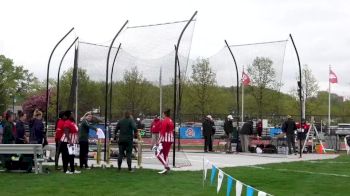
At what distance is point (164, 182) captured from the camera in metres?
14.0

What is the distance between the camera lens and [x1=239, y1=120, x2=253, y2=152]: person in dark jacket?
27.6 m

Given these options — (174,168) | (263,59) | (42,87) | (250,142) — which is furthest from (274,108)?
(42,87)

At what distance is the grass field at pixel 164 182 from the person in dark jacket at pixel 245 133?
9678 millimetres

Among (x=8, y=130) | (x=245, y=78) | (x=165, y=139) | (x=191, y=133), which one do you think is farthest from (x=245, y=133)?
(x=8, y=130)

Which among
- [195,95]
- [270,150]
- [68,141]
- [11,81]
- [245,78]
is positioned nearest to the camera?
[68,141]

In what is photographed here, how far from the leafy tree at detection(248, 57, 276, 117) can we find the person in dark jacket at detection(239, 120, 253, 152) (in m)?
2.57

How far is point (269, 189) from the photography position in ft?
41.4

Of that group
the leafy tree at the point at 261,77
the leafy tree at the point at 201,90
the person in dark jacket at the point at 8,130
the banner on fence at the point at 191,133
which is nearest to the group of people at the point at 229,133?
the leafy tree at the point at 261,77

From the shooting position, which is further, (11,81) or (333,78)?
(11,81)

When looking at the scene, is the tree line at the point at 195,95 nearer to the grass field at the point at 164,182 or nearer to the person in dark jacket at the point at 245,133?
the person in dark jacket at the point at 245,133

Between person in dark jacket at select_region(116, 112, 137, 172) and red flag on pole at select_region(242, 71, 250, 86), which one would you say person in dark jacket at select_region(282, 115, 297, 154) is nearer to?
red flag on pole at select_region(242, 71, 250, 86)

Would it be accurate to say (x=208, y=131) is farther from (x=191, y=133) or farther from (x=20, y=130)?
(x=20, y=130)

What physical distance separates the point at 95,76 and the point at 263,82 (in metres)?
15.5

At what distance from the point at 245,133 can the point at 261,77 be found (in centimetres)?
700
